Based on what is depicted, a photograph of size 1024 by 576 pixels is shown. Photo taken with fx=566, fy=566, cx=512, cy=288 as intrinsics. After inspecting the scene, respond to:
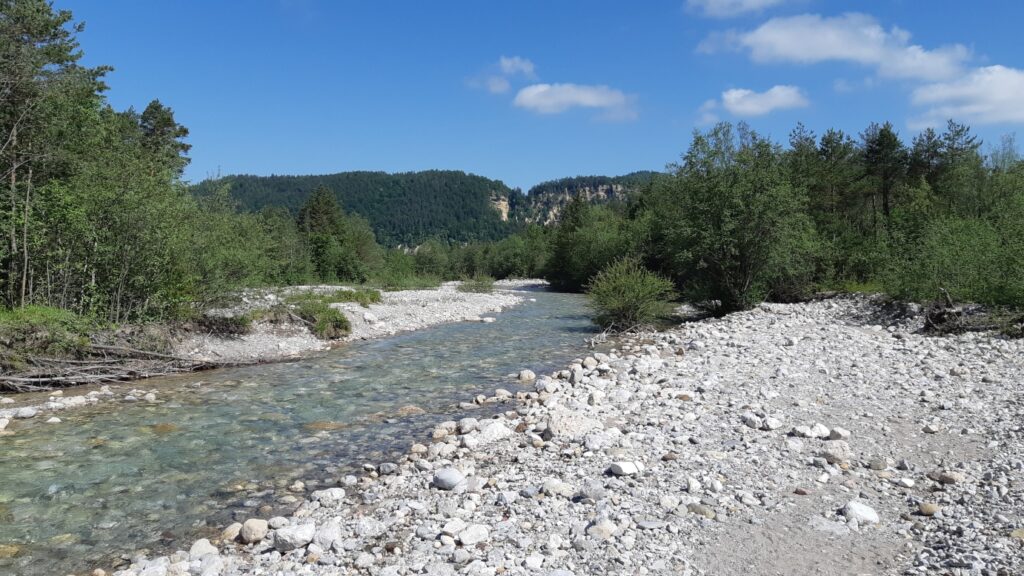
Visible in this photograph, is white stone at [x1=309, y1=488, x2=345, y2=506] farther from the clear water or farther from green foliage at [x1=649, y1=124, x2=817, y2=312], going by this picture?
green foliage at [x1=649, y1=124, x2=817, y2=312]

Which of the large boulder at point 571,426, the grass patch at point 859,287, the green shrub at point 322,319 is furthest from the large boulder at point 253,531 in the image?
the grass patch at point 859,287

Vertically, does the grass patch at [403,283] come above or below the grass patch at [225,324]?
below

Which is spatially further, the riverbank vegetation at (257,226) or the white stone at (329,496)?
the riverbank vegetation at (257,226)

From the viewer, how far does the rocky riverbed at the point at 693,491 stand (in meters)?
4.75

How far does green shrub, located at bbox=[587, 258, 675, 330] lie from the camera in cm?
2211

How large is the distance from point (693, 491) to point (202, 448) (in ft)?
23.5

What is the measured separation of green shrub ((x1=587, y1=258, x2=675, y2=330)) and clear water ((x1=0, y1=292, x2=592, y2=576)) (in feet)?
23.4

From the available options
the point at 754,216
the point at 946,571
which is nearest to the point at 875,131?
the point at 754,216

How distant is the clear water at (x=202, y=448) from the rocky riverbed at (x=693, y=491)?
30.2 inches

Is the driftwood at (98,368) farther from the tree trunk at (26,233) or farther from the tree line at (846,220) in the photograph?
the tree line at (846,220)

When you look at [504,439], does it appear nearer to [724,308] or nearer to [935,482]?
[935,482]

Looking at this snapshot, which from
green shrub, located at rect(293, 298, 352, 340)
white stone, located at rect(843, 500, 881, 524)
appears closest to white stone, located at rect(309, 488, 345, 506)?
white stone, located at rect(843, 500, 881, 524)

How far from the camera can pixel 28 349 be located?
12.3m

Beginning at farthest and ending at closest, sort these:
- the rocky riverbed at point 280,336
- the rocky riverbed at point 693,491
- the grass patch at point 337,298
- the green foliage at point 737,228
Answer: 1. the green foliage at point 737,228
2. the grass patch at point 337,298
3. the rocky riverbed at point 280,336
4. the rocky riverbed at point 693,491
